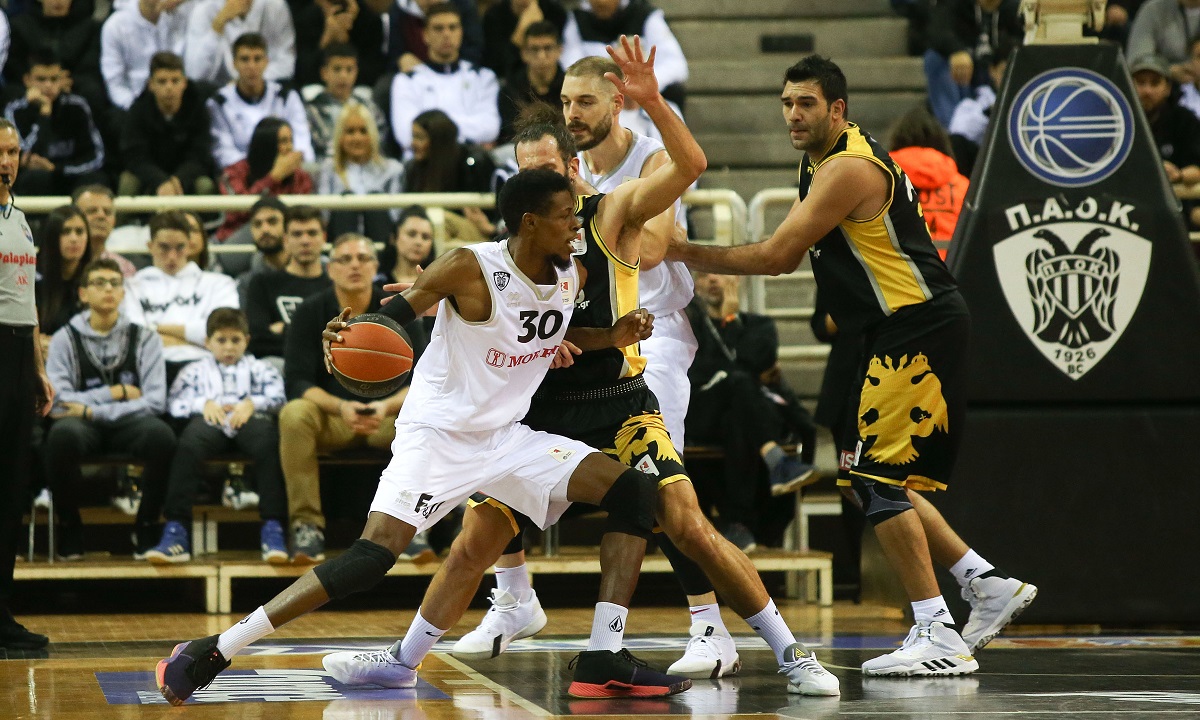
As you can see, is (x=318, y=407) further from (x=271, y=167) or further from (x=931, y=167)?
(x=931, y=167)

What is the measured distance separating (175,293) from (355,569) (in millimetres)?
4443

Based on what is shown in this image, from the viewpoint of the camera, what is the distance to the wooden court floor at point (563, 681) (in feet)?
15.9

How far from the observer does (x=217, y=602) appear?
26.2 ft

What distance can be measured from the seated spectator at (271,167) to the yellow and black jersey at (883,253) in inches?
198

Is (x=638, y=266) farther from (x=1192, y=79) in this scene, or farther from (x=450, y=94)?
(x=1192, y=79)

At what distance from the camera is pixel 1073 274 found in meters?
7.12

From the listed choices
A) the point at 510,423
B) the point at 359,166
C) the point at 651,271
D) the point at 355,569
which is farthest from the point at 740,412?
the point at 355,569

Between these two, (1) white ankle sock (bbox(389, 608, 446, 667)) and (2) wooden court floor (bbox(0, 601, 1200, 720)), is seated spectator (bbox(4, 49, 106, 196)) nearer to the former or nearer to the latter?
(2) wooden court floor (bbox(0, 601, 1200, 720))

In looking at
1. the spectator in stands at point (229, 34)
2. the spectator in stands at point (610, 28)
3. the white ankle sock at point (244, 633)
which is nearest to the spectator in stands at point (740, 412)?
the spectator in stands at point (610, 28)

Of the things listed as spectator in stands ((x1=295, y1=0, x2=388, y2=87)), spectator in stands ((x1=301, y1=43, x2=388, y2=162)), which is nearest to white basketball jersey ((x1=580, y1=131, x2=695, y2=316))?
spectator in stands ((x1=301, y1=43, x2=388, y2=162))

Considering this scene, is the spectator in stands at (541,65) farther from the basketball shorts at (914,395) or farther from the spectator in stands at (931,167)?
the basketball shorts at (914,395)

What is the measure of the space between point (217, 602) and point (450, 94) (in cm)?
443

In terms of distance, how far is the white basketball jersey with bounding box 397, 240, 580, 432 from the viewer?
5.07 metres

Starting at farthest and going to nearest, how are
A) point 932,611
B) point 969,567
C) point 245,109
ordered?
point 245,109, point 969,567, point 932,611
